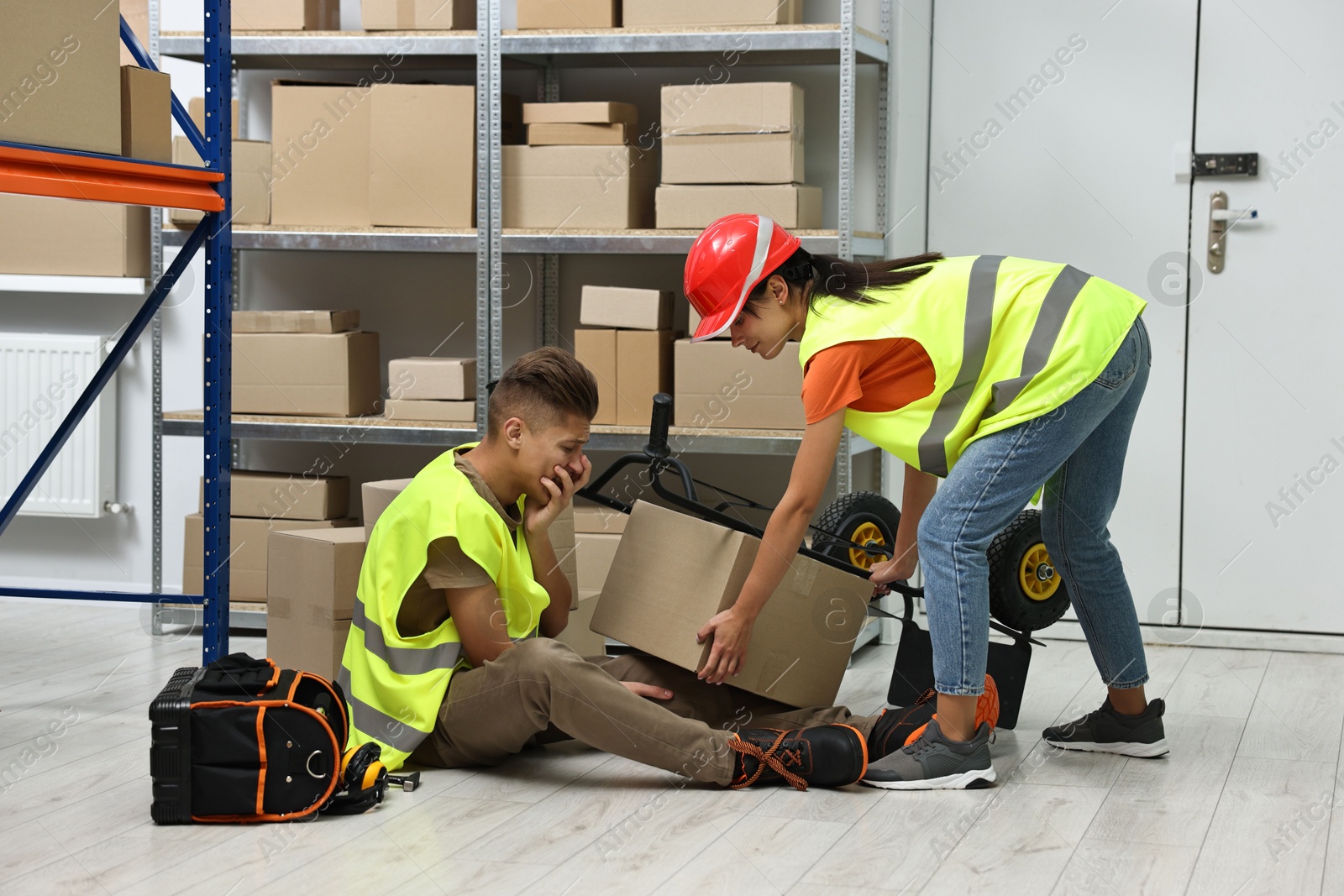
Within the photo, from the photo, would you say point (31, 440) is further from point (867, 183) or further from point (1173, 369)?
point (1173, 369)

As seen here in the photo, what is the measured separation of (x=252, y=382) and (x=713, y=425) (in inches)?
55.4

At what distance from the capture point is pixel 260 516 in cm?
419

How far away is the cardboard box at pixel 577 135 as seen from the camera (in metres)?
3.89

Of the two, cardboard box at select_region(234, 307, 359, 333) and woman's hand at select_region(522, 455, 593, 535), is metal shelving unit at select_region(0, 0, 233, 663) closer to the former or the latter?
cardboard box at select_region(234, 307, 359, 333)

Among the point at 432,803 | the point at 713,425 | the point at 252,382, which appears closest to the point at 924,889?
the point at 432,803

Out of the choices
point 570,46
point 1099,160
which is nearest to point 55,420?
point 570,46

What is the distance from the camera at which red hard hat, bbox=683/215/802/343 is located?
2566 millimetres

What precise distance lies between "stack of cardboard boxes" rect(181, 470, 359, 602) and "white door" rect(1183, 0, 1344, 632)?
2.61 metres

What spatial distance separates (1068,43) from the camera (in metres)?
4.07

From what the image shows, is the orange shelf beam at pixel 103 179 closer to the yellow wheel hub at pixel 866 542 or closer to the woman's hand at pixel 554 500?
the woman's hand at pixel 554 500

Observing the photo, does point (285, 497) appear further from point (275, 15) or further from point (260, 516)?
point (275, 15)

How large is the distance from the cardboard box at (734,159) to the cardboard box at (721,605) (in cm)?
135

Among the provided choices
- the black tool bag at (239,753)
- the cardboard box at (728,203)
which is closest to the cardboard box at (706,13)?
the cardboard box at (728,203)

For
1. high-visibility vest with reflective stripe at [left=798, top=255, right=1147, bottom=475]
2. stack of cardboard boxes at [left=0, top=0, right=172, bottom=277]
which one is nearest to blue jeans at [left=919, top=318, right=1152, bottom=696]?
high-visibility vest with reflective stripe at [left=798, top=255, right=1147, bottom=475]
